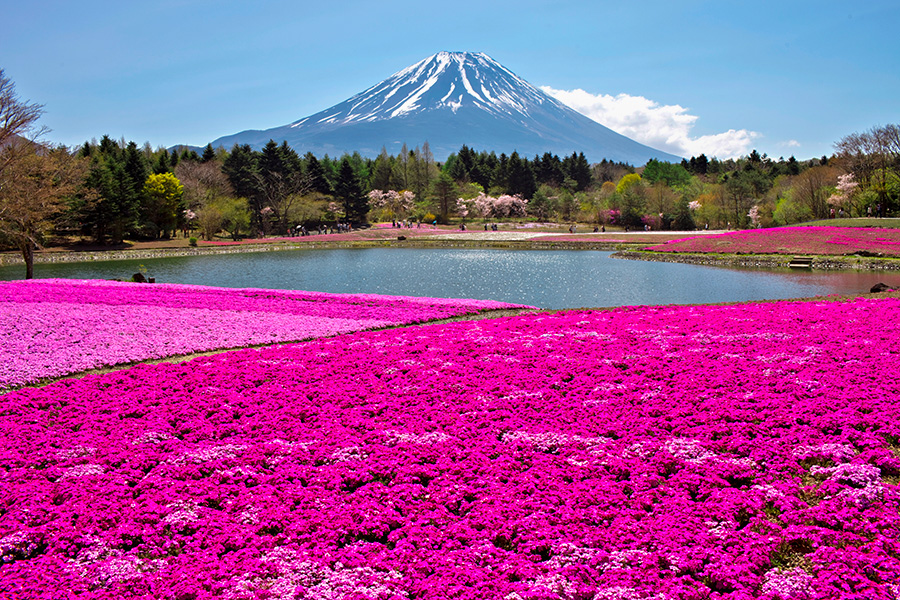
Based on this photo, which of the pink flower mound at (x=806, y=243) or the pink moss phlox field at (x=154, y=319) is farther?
the pink flower mound at (x=806, y=243)

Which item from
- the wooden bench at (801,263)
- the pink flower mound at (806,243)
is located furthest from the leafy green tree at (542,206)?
the wooden bench at (801,263)

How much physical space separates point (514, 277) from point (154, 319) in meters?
23.7

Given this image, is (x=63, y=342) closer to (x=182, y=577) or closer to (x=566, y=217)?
(x=182, y=577)

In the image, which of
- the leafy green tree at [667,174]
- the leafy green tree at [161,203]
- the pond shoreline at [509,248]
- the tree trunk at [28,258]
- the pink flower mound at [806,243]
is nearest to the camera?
the tree trunk at [28,258]

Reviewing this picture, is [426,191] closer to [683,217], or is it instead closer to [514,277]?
[683,217]

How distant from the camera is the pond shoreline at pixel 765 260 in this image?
39.8 meters

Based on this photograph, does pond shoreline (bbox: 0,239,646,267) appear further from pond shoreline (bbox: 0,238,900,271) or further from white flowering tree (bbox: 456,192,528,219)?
white flowering tree (bbox: 456,192,528,219)

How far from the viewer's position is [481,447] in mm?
8016

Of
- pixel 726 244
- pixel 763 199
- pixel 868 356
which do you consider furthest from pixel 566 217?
pixel 868 356

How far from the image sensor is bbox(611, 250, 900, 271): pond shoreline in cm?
3975

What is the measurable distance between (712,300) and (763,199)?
260 ft

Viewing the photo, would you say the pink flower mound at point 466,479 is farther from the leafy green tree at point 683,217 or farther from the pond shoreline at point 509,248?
the leafy green tree at point 683,217

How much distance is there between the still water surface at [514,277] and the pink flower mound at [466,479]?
53.9ft

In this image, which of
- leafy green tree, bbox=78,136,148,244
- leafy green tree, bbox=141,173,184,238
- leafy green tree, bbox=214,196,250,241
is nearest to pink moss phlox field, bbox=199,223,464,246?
leafy green tree, bbox=214,196,250,241
